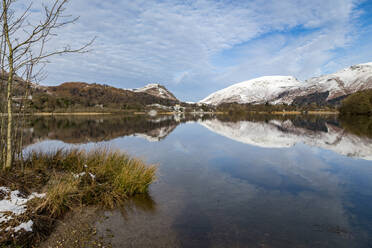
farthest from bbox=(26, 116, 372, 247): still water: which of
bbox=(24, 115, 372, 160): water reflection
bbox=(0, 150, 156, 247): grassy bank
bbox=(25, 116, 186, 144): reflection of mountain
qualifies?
bbox=(25, 116, 186, 144): reflection of mountain

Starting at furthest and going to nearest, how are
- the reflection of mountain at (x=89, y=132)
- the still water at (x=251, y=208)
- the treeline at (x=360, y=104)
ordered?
1. the treeline at (x=360, y=104)
2. the reflection of mountain at (x=89, y=132)
3. the still water at (x=251, y=208)

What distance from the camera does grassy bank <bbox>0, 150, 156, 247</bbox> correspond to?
4836mm

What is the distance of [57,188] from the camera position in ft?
20.4

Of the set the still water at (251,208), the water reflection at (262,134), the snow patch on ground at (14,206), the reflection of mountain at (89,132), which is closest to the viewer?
the snow patch on ground at (14,206)

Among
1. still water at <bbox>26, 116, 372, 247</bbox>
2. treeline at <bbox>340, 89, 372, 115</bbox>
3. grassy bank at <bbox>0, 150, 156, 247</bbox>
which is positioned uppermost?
treeline at <bbox>340, 89, 372, 115</bbox>

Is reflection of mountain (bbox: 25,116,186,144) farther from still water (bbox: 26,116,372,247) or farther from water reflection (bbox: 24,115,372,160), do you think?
still water (bbox: 26,116,372,247)

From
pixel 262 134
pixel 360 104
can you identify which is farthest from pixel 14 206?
pixel 360 104

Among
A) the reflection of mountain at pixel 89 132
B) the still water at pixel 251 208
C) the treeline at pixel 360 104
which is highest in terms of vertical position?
the treeline at pixel 360 104

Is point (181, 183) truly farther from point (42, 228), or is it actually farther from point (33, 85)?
point (33, 85)

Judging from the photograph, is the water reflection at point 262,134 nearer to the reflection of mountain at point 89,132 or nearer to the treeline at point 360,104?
the reflection of mountain at point 89,132

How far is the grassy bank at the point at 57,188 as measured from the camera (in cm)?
484

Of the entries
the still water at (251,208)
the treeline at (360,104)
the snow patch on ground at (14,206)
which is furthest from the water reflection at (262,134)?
the treeline at (360,104)

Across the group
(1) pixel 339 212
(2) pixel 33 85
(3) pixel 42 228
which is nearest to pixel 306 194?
(1) pixel 339 212

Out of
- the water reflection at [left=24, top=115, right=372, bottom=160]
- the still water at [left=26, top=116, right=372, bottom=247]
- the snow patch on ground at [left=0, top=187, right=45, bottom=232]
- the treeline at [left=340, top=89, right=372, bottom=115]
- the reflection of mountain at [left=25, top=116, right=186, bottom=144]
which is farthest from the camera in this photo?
the treeline at [left=340, top=89, right=372, bottom=115]
